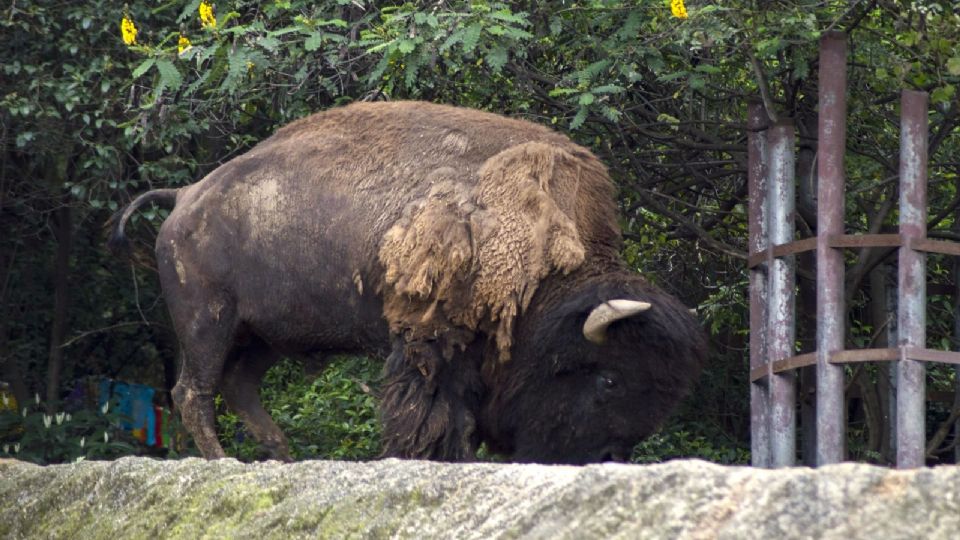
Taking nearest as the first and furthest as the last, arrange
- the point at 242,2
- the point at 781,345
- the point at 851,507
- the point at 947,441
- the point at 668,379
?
the point at 851,507 < the point at 781,345 < the point at 668,379 < the point at 242,2 < the point at 947,441

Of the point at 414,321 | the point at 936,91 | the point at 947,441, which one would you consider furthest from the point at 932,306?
the point at 414,321

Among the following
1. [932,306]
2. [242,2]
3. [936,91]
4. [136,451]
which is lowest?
[136,451]

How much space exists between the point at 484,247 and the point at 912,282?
72.1 inches

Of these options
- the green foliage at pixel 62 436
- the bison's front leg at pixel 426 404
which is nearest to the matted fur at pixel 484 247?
the bison's front leg at pixel 426 404

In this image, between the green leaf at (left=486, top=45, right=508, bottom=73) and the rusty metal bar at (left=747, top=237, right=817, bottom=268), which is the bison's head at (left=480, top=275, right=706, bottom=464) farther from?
the green leaf at (left=486, top=45, right=508, bottom=73)

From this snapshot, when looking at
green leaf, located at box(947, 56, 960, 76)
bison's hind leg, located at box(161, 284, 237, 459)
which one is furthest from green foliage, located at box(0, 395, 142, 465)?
green leaf, located at box(947, 56, 960, 76)

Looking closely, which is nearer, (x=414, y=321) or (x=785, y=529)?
(x=785, y=529)

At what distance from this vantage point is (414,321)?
6.48 m

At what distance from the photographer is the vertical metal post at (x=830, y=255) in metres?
5.40

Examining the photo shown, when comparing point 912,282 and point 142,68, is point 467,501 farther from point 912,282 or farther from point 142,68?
point 142,68

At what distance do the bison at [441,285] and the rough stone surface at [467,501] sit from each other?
84.7 inches

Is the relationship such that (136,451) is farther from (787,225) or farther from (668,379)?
(787,225)

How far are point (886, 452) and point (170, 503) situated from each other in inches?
179

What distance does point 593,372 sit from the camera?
6.47 metres
